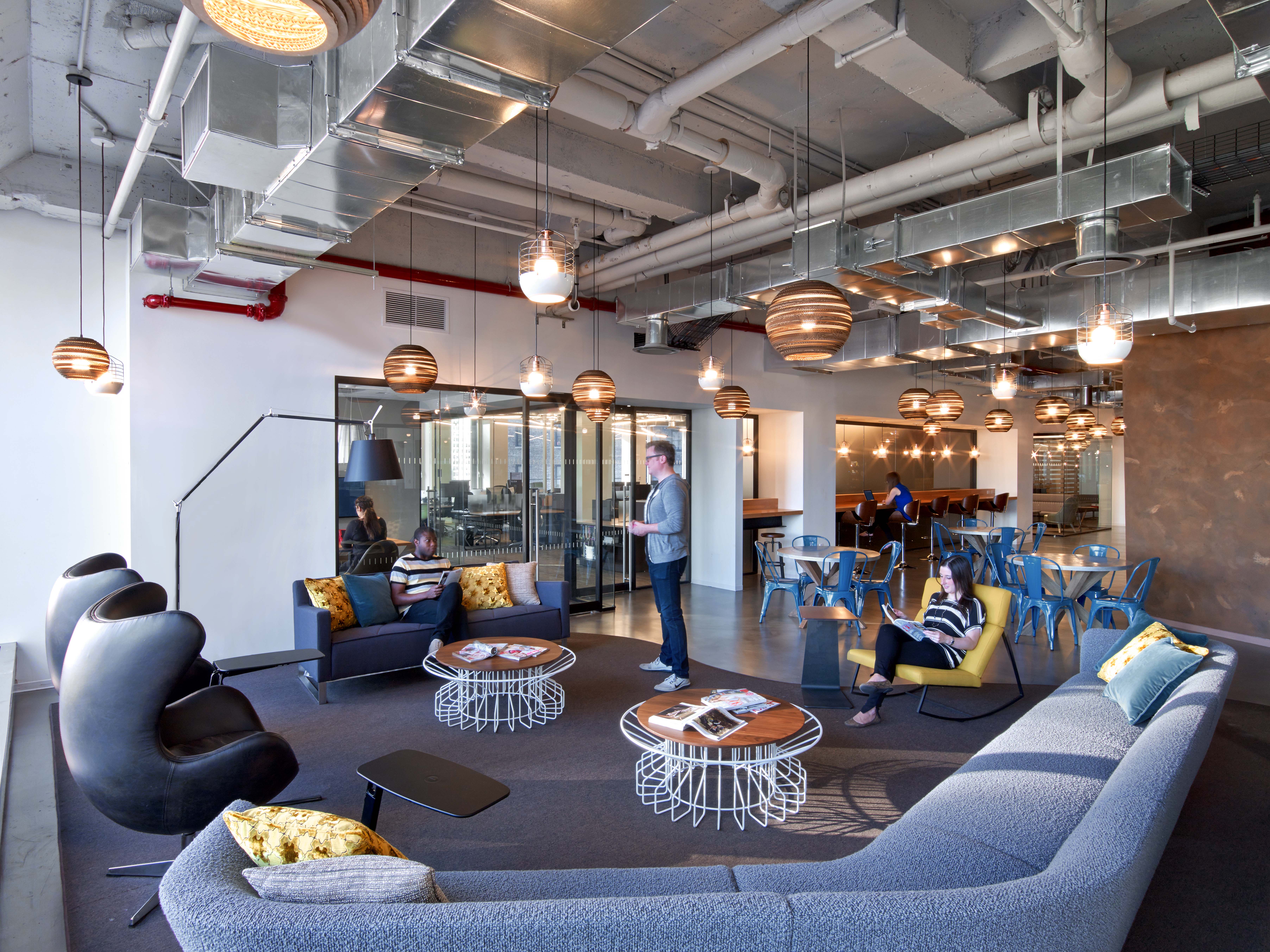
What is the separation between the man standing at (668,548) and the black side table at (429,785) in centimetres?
314

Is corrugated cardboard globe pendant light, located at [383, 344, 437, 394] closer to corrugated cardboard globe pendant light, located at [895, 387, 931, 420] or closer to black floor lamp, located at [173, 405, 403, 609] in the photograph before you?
black floor lamp, located at [173, 405, 403, 609]

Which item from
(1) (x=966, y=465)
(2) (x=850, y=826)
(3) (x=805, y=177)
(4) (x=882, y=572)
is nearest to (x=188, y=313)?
(3) (x=805, y=177)

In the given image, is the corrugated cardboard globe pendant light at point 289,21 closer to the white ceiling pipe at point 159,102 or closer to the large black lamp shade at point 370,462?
the white ceiling pipe at point 159,102

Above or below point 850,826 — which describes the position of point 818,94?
above

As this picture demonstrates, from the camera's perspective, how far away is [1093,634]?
4504 millimetres

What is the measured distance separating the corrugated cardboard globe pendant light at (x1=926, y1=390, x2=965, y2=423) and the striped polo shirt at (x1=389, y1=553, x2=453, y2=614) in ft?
21.5

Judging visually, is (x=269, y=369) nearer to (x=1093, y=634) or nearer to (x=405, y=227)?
(x=405, y=227)

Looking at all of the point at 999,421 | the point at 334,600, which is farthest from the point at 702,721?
the point at 999,421

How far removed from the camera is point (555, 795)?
391 centimetres

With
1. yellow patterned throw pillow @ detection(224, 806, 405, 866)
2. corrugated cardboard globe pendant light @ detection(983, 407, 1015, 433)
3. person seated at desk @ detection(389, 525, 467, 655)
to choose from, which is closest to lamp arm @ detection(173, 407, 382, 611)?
person seated at desk @ detection(389, 525, 467, 655)

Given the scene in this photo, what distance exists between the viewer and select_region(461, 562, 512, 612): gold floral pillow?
6.64m

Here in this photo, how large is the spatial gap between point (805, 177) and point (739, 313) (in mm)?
4831

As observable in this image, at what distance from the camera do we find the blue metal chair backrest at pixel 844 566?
24.8 feet

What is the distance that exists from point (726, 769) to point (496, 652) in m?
1.76
